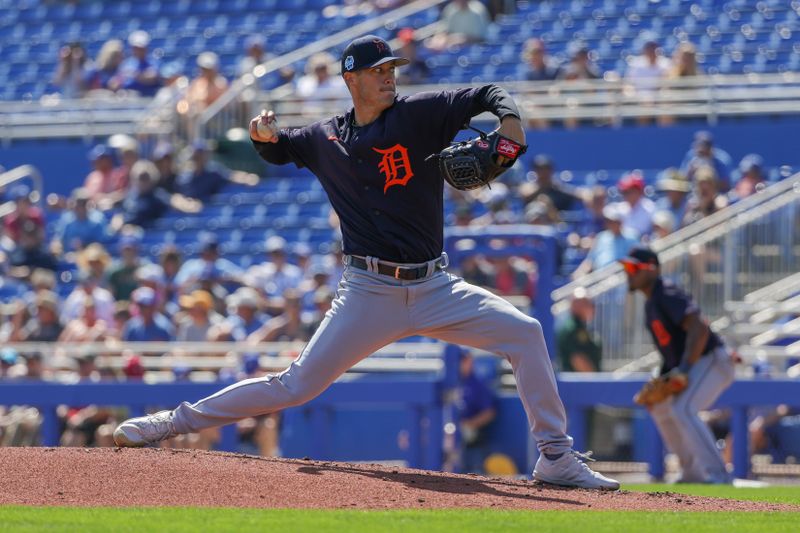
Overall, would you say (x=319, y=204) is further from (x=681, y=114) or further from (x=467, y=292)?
(x=467, y=292)

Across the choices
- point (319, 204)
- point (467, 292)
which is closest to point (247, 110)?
point (319, 204)

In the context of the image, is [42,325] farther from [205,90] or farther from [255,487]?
[255,487]

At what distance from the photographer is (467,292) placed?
24.2 feet

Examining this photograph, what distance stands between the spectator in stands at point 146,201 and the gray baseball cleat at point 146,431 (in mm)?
10381

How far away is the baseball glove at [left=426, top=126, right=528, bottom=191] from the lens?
685cm

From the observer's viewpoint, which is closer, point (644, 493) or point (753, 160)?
point (644, 493)

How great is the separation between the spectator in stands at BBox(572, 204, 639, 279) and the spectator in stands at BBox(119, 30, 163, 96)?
318 inches

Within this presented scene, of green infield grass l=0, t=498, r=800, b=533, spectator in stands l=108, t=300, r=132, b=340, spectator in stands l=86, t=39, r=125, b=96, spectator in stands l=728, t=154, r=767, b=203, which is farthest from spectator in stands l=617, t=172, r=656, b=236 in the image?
spectator in stands l=86, t=39, r=125, b=96

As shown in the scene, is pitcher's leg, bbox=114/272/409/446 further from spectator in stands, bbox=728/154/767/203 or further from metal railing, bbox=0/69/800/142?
metal railing, bbox=0/69/800/142

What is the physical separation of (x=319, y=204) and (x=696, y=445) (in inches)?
308

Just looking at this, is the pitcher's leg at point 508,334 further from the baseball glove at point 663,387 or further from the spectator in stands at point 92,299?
the spectator in stands at point 92,299

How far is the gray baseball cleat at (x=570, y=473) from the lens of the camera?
744 cm

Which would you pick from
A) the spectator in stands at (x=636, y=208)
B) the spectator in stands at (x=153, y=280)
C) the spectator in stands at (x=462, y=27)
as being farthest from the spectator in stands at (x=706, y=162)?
the spectator in stands at (x=153, y=280)

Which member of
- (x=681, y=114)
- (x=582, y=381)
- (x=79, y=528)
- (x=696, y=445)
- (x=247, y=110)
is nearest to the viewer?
(x=79, y=528)
